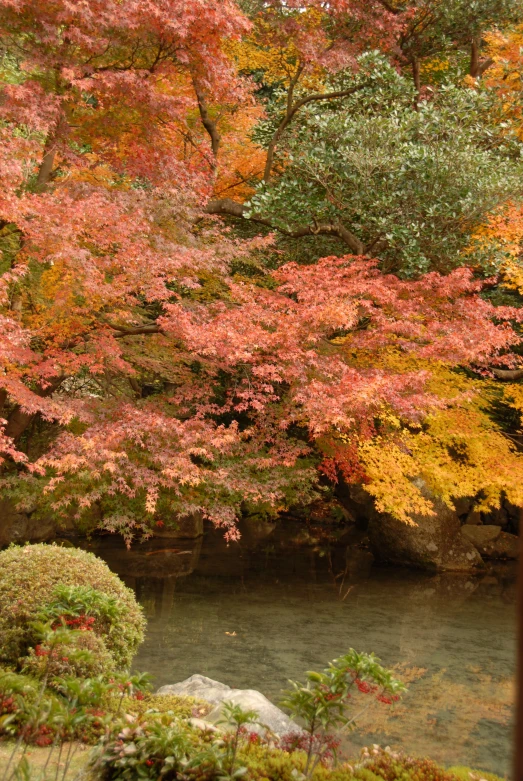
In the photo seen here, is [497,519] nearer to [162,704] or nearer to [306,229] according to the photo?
[306,229]

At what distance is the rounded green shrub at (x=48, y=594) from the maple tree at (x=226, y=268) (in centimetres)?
230

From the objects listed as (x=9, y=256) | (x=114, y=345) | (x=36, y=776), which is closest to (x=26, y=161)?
(x=9, y=256)

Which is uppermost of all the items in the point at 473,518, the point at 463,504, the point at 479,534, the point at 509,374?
the point at 509,374

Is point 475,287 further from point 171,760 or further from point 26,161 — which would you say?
point 171,760

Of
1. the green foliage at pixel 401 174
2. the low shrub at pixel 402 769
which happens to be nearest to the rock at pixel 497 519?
the green foliage at pixel 401 174

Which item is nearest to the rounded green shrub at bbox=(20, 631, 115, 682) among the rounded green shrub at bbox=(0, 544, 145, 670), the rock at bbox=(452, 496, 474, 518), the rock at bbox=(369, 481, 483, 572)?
the rounded green shrub at bbox=(0, 544, 145, 670)

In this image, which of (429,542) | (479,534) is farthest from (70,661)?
(479,534)

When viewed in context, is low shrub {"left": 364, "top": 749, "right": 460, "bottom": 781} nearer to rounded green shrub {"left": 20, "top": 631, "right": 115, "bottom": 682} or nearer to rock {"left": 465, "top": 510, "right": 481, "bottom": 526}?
rounded green shrub {"left": 20, "top": 631, "right": 115, "bottom": 682}

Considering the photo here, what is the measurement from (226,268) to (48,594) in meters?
6.30

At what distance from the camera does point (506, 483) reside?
10617 mm

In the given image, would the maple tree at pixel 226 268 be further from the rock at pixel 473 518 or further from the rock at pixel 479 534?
the rock at pixel 473 518

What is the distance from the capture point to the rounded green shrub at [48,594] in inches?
206

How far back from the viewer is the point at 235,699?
5941 millimetres

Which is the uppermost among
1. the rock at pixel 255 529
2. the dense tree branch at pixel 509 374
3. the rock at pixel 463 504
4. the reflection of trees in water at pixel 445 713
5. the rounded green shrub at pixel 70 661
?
the dense tree branch at pixel 509 374
